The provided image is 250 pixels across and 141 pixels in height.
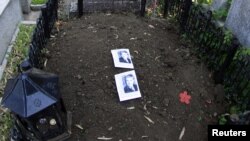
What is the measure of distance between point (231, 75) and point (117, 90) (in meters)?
1.83

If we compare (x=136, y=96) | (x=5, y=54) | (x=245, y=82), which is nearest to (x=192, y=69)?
(x=245, y=82)

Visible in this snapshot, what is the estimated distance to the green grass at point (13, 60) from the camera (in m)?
4.19

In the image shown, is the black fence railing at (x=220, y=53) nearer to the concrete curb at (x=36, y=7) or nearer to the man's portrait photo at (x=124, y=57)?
the man's portrait photo at (x=124, y=57)

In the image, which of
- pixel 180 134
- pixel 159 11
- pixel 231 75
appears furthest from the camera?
pixel 159 11

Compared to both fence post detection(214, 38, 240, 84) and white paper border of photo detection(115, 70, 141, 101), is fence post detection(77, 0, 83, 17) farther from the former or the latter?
fence post detection(214, 38, 240, 84)

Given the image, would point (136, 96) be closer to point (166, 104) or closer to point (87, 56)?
point (166, 104)

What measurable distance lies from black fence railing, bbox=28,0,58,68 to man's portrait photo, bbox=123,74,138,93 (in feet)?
4.38

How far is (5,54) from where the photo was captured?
5273 mm

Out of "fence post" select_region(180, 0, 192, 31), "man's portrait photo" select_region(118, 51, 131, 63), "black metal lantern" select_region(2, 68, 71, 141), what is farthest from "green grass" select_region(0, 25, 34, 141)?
"fence post" select_region(180, 0, 192, 31)

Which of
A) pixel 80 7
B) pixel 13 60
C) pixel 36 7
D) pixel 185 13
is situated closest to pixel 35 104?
pixel 13 60

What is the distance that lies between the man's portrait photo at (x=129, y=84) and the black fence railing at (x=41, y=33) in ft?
4.38

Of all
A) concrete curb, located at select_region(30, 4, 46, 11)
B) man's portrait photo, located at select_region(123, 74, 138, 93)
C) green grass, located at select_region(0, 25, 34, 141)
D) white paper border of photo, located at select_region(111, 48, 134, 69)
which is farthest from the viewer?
concrete curb, located at select_region(30, 4, 46, 11)

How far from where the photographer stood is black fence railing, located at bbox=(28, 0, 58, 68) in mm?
4324

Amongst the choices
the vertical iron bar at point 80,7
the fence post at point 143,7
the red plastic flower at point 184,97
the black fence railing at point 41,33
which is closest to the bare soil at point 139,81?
the red plastic flower at point 184,97
